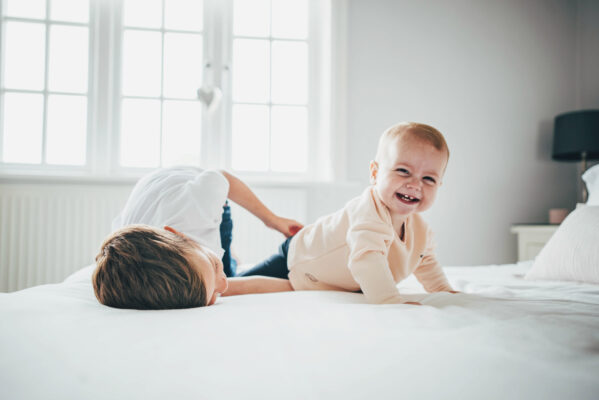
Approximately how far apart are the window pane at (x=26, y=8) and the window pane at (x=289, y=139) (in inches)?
66.6

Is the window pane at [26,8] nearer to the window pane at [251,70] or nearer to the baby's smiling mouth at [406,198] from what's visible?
the window pane at [251,70]

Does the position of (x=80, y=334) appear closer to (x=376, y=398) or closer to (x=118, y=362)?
(x=118, y=362)

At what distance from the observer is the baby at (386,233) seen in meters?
0.94

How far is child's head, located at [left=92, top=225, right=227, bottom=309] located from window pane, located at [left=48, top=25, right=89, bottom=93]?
2344 millimetres

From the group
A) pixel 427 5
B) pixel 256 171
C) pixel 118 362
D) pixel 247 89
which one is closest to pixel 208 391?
pixel 118 362

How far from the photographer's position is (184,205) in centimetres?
113

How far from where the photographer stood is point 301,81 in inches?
113

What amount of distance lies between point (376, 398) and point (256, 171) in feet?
8.13

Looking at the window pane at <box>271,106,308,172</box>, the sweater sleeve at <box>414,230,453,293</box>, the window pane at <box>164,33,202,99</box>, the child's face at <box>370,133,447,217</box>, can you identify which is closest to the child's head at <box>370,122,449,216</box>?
the child's face at <box>370,133,447,217</box>

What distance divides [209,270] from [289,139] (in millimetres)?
2129

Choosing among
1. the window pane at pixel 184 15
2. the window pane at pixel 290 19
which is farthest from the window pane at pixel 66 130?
the window pane at pixel 290 19

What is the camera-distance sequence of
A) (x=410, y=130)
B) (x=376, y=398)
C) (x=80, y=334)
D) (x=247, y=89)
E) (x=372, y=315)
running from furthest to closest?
(x=247, y=89)
(x=410, y=130)
(x=372, y=315)
(x=80, y=334)
(x=376, y=398)

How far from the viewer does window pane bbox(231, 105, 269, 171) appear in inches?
110

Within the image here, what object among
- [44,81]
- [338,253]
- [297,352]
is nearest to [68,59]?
[44,81]
